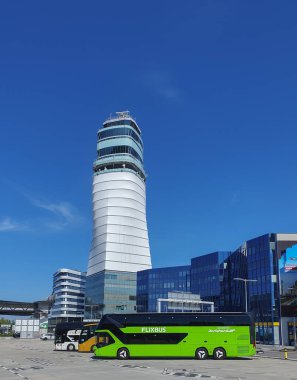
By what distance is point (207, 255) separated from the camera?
138 m

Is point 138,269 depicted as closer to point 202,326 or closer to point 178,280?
point 178,280

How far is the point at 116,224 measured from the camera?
180m

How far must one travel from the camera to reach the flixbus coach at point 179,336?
46.8m

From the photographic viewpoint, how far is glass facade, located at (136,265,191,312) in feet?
502

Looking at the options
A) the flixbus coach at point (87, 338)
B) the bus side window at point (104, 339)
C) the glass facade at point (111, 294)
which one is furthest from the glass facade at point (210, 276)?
the bus side window at point (104, 339)

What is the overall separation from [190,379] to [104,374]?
6.77 meters

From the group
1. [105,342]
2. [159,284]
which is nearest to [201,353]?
[105,342]

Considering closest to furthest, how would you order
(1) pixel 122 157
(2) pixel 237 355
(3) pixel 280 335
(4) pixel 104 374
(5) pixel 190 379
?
(5) pixel 190 379 → (4) pixel 104 374 → (2) pixel 237 355 → (3) pixel 280 335 → (1) pixel 122 157

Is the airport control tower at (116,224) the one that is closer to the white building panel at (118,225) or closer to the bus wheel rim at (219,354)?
the white building panel at (118,225)

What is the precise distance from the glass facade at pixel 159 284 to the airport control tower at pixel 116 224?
5383 millimetres

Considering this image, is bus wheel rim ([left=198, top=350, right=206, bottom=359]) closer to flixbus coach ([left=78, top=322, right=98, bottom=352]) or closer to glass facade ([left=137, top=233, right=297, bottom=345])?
flixbus coach ([left=78, top=322, right=98, bottom=352])

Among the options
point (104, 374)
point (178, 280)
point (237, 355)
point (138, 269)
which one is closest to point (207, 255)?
point (178, 280)

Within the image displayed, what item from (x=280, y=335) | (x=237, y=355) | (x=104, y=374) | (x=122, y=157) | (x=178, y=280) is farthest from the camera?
(x=122, y=157)

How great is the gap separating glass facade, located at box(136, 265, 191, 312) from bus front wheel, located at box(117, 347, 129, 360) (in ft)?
334
